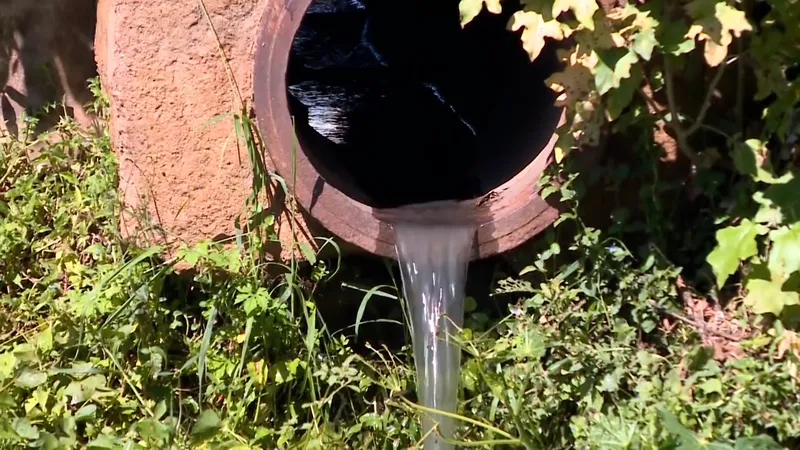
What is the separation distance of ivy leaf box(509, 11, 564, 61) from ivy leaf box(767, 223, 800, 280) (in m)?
0.79

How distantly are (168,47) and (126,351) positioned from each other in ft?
3.33

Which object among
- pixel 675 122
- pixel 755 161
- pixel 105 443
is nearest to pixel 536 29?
pixel 675 122

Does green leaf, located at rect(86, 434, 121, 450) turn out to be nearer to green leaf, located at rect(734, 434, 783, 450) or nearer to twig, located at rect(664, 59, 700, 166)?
green leaf, located at rect(734, 434, 783, 450)

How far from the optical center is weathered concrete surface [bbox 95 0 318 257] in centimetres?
250

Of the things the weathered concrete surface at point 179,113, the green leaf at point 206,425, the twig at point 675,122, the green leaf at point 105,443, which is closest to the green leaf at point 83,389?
the green leaf at point 105,443

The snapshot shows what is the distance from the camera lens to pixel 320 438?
8.09 feet

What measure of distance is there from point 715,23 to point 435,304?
126cm

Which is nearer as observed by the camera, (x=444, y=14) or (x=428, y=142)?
(x=428, y=142)

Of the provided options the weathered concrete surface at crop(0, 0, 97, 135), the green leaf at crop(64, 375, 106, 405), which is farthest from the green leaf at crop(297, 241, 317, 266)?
the weathered concrete surface at crop(0, 0, 97, 135)

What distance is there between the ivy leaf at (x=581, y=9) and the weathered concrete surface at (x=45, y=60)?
228 cm

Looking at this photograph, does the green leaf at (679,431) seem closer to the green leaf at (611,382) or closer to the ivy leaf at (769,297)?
the green leaf at (611,382)

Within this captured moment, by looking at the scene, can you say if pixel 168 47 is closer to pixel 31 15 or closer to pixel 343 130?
pixel 31 15

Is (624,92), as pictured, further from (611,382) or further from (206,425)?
(206,425)

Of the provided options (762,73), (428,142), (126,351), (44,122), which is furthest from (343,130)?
(762,73)
